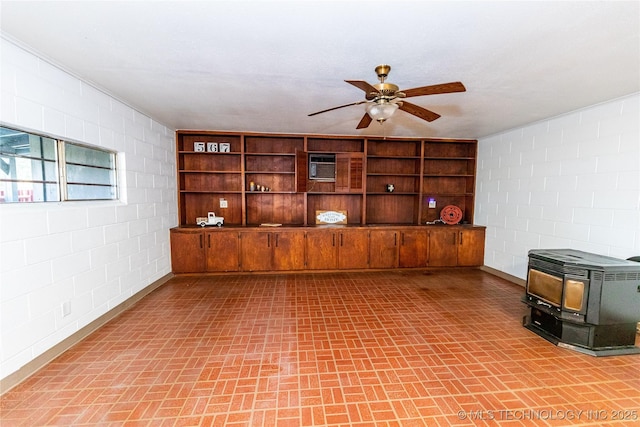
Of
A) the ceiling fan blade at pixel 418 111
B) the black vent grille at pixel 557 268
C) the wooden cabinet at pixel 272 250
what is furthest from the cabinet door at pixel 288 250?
the black vent grille at pixel 557 268

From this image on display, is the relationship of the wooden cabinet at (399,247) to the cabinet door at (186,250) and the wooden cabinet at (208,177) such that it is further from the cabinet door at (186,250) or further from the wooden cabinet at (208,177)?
the cabinet door at (186,250)

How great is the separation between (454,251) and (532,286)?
225cm

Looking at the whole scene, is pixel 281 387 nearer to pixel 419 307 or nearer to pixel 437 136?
pixel 419 307

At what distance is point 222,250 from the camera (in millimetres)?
4621

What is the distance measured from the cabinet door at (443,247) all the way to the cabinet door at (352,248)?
4.20 feet

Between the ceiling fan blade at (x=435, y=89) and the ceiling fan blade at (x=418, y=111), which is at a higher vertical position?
the ceiling fan blade at (x=435, y=89)

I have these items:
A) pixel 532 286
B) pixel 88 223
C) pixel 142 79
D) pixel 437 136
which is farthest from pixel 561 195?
pixel 88 223

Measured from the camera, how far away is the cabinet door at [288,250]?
4738 mm

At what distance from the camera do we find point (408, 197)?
5668 mm

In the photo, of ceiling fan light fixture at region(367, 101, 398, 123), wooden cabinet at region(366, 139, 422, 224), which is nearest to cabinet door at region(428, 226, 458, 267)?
wooden cabinet at region(366, 139, 422, 224)

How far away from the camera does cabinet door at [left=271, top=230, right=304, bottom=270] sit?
4.74 metres

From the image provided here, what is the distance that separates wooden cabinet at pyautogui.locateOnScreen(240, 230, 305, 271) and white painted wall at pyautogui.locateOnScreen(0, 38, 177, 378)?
141 cm

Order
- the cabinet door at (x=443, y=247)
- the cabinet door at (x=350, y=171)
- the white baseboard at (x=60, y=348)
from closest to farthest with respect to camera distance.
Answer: the white baseboard at (x=60, y=348)
the cabinet door at (x=443, y=247)
the cabinet door at (x=350, y=171)

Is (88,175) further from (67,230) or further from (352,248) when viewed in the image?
(352,248)
